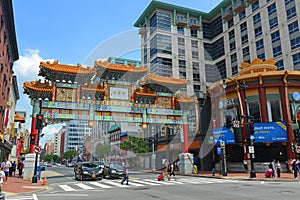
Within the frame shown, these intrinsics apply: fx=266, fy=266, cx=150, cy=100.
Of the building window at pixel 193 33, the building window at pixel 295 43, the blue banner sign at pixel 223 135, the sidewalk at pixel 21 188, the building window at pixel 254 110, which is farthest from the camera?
the building window at pixel 193 33

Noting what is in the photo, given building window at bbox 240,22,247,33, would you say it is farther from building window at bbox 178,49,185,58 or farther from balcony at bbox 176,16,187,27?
building window at bbox 178,49,185,58

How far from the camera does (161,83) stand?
100 ft

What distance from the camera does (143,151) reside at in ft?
167

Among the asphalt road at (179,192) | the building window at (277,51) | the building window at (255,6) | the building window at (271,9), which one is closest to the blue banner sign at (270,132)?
the asphalt road at (179,192)

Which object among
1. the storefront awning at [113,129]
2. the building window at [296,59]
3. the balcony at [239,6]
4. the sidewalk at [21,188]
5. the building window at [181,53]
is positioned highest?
Result: the balcony at [239,6]

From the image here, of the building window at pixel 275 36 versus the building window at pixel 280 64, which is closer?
the building window at pixel 280 64

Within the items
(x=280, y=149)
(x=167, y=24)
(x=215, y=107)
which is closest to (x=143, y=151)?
(x=215, y=107)

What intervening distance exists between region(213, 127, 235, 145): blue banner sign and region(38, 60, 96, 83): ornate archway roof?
52.9 feet

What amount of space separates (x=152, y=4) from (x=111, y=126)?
35.2 metres

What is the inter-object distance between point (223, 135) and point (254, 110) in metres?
4.66

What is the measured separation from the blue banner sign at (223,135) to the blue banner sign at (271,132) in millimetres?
2759

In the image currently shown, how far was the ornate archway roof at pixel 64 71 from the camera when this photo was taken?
25.5 m

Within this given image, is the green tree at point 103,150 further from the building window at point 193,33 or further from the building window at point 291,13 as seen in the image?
the building window at point 291,13

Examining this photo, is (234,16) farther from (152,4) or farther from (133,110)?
(133,110)
